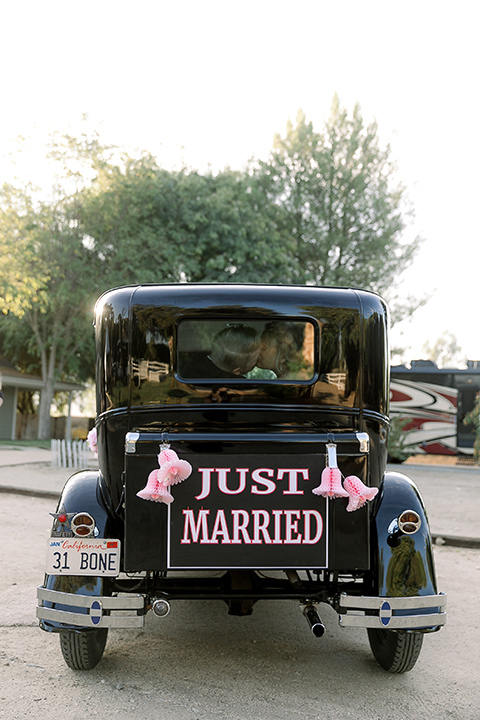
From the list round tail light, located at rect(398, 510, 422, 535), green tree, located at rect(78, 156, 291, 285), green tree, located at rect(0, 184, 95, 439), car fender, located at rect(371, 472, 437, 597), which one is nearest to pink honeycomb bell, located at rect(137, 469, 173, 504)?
car fender, located at rect(371, 472, 437, 597)

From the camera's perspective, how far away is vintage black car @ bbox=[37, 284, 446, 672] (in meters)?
3.44

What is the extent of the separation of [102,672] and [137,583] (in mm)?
487

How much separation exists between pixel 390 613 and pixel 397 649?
438 mm

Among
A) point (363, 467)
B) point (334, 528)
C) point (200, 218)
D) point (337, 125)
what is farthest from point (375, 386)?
point (337, 125)

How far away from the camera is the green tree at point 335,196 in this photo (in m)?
29.0

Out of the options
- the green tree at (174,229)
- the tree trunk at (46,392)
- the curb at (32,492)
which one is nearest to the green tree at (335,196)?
the green tree at (174,229)

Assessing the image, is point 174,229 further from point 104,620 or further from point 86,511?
point 104,620

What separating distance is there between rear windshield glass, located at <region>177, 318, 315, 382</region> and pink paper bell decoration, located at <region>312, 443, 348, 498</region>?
784 mm

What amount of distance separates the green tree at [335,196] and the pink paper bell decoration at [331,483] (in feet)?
84.1

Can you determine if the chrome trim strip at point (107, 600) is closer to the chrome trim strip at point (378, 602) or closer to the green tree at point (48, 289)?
the chrome trim strip at point (378, 602)

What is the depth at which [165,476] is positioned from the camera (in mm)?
3357

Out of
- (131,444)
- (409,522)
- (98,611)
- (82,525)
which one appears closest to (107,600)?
(98,611)

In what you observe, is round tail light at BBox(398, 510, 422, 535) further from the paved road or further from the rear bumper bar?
the paved road

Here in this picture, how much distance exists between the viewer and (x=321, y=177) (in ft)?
95.3
